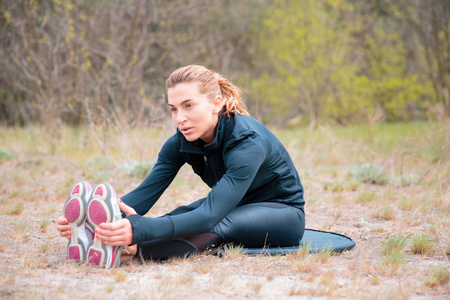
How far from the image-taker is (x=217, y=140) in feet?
9.99

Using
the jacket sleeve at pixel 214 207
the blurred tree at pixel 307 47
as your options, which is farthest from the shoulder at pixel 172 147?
the blurred tree at pixel 307 47

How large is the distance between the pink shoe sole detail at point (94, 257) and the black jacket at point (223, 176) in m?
0.27

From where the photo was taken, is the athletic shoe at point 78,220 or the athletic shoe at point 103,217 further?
the athletic shoe at point 78,220

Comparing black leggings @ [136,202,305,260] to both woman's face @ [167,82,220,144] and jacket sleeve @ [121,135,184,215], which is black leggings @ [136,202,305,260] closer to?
jacket sleeve @ [121,135,184,215]

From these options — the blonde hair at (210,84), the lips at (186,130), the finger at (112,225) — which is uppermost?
the blonde hair at (210,84)

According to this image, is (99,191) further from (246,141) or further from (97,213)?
(246,141)

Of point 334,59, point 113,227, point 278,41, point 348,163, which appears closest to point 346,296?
point 113,227

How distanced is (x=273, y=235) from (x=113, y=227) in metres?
→ 1.09

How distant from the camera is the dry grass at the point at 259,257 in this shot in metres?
2.48

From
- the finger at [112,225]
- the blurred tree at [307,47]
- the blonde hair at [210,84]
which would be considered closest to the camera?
the finger at [112,225]

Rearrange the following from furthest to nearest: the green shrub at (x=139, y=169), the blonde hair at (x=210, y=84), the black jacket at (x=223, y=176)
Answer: the green shrub at (x=139, y=169) < the blonde hair at (x=210, y=84) < the black jacket at (x=223, y=176)

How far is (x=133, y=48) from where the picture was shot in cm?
1208

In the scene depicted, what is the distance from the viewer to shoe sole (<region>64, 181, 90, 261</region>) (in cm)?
279

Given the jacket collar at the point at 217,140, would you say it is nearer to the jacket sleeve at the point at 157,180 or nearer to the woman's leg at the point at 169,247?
the jacket sleeve at the point at 157,180
